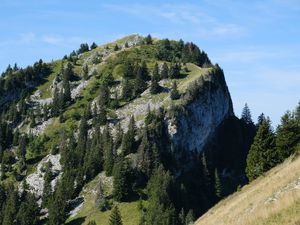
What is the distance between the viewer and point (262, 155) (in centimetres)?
9231

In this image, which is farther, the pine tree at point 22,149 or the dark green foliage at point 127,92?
the dark green foliage at point 127,92

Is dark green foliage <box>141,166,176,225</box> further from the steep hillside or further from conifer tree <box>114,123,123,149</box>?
conifer tree <box>114,123,123,149</box>

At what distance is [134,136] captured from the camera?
16638cm

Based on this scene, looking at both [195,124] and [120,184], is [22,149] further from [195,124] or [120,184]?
[195,124]

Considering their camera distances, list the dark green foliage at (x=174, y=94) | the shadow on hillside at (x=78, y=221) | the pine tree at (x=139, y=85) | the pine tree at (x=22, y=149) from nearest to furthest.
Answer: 1. the shadow on hillside at (x=78, y=221)
2. the dark green foliage at (x=174, y=94)
3. the pine tree at (x=22, y=149)
4. the pine tree at (x=139, y=85)

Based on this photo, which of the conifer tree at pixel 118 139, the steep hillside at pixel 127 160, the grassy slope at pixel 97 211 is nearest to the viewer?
the grassy slope at pixel 97 211

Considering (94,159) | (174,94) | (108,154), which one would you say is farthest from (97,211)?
(174,94)

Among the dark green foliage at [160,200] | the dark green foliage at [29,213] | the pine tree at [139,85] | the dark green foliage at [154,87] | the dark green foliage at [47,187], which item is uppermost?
the pine tree at [139,85]

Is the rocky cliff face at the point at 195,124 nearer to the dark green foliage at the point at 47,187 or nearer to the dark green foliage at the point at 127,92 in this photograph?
the dark green foliage at the point at 127,92

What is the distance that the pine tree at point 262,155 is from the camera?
9100 centimetres

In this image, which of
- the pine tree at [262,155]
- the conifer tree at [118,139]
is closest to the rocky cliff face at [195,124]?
the conifer tree at [118,139]

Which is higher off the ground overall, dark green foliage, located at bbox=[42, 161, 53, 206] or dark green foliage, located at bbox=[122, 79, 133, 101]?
dark green foliage, located at bbox=[122, 79, 133, 101]

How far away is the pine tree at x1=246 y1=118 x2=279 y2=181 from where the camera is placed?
299 feet

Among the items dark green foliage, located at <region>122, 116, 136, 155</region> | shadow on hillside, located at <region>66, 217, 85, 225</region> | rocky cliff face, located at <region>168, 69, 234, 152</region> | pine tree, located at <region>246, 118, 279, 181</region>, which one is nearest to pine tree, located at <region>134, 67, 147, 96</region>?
rocky cliff face, located at <region>168, 69, 234, 152</region>
